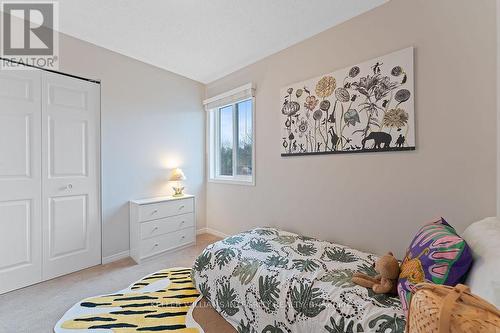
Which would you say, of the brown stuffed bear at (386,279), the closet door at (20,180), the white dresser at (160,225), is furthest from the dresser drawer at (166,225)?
the brown stuffed bear at (386,279)

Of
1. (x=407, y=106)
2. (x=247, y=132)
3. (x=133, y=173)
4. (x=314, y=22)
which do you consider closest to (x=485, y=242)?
(x=407, y=106)

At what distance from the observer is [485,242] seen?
962mm

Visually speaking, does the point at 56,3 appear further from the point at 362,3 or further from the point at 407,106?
the point at 407,106

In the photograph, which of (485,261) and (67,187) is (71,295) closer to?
(67,187)

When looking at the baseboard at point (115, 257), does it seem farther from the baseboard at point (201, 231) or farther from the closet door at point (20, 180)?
the baseboard at point (201, 231)

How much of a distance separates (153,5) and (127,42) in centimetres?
76

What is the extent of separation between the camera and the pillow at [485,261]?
28.8 inches

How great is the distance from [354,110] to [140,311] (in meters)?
2.47

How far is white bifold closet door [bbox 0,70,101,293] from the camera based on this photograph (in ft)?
6.83

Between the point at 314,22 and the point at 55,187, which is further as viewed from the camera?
the point at 55,187

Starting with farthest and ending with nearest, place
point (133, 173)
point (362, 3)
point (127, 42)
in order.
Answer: point (133, 173), point (127, 42), point (362, 3)

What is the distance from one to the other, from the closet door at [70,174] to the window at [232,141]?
160 centimetres

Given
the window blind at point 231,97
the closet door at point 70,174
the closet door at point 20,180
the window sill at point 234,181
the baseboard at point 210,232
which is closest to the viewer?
the closet door at point 20,180

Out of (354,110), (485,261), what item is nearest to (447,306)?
(485,261)
